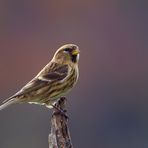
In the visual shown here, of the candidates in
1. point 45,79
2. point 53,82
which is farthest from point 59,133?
point 53,82

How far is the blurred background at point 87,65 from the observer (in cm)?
1822

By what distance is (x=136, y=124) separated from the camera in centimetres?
2006

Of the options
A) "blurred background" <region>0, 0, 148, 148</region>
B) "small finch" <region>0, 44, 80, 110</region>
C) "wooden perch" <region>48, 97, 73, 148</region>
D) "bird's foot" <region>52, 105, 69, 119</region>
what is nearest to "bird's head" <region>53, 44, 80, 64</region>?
"small finch" <region>0, 44, 80, 110</region>

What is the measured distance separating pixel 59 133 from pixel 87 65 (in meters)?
16.3

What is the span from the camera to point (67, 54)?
30.8 feet

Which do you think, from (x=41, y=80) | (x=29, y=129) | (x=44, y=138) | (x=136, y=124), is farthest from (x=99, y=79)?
(x=41, y=80)

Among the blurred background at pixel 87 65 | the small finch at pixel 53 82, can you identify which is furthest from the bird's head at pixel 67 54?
the blurred background at pixel 87 65

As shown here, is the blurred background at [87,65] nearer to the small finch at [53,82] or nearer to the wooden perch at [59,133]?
the small finch at [53,82]

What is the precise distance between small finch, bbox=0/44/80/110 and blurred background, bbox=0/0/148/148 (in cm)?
661

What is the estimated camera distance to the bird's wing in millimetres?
8971

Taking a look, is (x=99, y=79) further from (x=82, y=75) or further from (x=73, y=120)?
(x=73, y=120)

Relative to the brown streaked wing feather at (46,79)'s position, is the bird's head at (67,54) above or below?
above

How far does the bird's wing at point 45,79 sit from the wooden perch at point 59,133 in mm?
1023

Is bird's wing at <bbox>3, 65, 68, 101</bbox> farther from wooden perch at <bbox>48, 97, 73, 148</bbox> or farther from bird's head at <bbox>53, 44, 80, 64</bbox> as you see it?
wooden perch at <bbox>48, 97, 73, 148</bbox>
